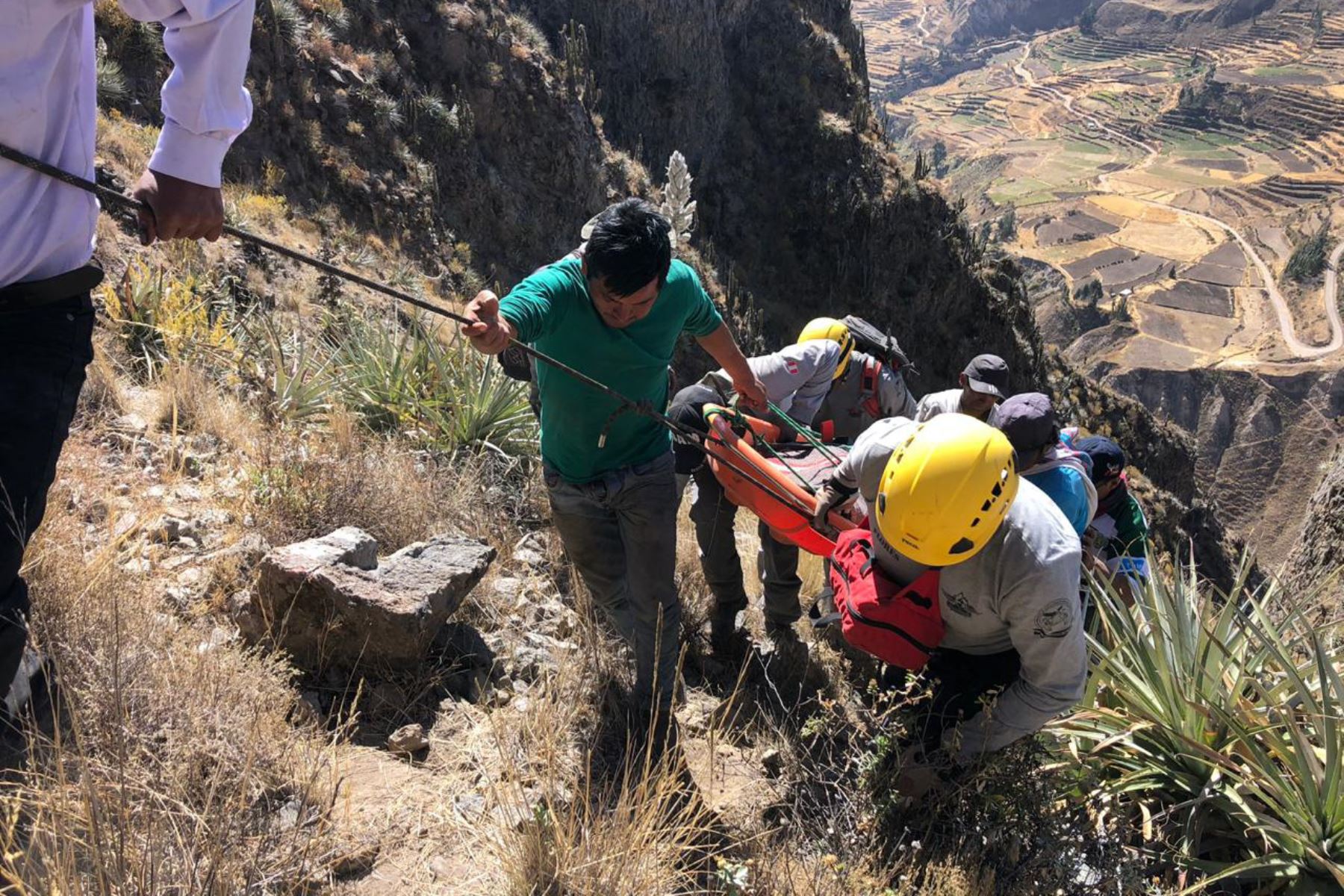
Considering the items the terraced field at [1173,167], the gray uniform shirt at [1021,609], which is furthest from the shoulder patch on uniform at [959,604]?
the terraced field at [1173,167]

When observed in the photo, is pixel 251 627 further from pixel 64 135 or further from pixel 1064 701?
pixel 1064 701

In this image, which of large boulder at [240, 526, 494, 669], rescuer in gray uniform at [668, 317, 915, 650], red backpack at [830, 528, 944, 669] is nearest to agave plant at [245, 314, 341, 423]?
large boulder at [240, 526, 494, 669]

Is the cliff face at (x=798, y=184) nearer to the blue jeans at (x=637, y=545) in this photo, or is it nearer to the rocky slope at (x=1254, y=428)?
the rocky slope at (x=1254, y=428)

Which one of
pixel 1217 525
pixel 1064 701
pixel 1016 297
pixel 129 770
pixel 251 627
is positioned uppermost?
pixel 129 770

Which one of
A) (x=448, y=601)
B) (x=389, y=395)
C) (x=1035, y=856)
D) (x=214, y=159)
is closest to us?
(x=214, y=159)

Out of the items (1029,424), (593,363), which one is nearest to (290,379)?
(593,363)

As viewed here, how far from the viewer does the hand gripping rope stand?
1.72 meters

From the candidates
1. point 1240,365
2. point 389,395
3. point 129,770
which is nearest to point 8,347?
point 129,770

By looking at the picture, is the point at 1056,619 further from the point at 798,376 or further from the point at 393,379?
the point at 393,379

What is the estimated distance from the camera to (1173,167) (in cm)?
13950

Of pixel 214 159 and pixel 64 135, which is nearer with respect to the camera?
A: pixel 64 135

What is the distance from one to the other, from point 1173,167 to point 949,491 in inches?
6488

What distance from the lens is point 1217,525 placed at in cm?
3288

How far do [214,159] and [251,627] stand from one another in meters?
1.68
